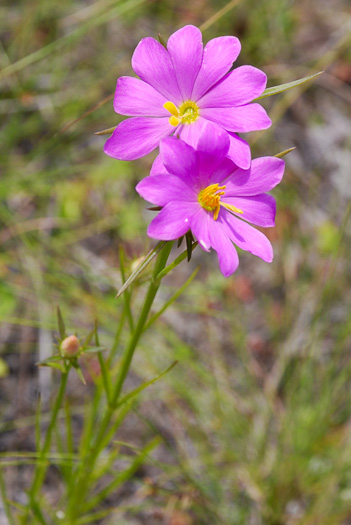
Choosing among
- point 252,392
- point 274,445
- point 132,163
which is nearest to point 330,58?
point 132,163

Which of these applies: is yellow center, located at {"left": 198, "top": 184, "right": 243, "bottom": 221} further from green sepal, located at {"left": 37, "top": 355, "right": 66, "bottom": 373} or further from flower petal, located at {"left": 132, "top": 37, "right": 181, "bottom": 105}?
green sepal, located at {"left": 37, "top": 355, "right": 66, "bottom": 373}

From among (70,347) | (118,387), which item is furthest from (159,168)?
(118,387)

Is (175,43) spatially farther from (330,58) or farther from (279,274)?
(330,58)

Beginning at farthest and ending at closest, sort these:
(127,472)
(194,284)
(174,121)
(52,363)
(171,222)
Answer: (194,284) → (127,472) → (52,363) → (174,121) → (171,222)

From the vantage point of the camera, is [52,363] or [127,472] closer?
[52,363]

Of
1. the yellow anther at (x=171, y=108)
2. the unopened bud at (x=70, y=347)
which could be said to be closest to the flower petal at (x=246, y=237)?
the yellow anther at (x=171, y=108)

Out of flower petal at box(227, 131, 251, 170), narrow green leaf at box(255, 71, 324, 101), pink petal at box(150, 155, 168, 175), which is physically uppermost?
narrow green leaf at box(255, 71, 324, 101)

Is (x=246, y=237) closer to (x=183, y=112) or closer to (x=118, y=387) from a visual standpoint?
(x=183, y=112)

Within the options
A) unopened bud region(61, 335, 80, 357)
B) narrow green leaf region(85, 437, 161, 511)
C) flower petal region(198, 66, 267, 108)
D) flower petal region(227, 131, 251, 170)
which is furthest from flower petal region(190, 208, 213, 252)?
narrow green leaf region(85, 437, 161, 511)
